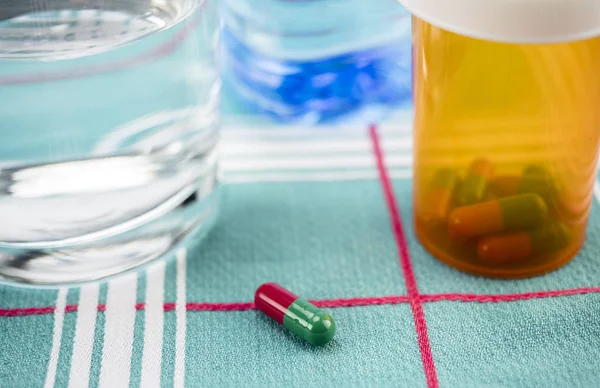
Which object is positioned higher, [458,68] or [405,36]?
[458,68]

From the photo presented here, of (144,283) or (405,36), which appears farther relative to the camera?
(405,36)

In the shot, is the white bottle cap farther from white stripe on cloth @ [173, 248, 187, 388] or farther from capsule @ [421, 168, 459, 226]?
white stripe on cloth @ [173, 248, 187, 388]

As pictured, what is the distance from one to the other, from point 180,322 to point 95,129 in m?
0.16

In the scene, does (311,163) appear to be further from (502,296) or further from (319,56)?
(502,296)

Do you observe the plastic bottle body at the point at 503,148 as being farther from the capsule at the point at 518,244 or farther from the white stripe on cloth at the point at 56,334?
the white stripe on cloth at the point at 56,334

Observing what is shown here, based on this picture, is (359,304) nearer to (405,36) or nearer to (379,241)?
(379,241)

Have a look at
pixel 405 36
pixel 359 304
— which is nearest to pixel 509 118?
pixel 359 304

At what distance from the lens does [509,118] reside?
0.59 metres

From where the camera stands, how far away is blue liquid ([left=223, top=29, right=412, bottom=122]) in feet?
2.72

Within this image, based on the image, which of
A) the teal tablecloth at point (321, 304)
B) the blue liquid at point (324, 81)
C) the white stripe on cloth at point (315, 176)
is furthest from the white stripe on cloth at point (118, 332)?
the blue liquid at point (324, 81)

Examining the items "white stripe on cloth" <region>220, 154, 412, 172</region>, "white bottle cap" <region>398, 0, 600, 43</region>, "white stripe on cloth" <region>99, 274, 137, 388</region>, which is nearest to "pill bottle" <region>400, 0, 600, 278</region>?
"white bottle cap" <region>398, 0, 600, 43</region>

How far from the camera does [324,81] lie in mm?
838

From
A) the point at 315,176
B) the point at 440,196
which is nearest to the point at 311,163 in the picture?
the point at 315,176

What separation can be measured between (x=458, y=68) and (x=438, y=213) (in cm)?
12
